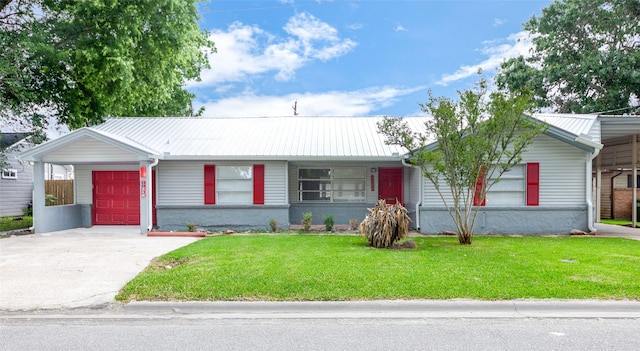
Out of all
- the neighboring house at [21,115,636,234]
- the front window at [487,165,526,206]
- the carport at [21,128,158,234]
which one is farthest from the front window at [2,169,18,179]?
the front window at [487,165,526,206]

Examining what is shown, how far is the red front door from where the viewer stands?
587 inches

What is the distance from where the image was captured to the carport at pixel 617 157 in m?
13.1

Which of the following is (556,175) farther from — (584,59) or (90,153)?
(90,153)

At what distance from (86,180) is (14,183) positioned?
9.94 meters

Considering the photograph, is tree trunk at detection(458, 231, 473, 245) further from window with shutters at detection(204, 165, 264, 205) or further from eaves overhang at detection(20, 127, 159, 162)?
eaves overhang at detection(20, 127, 159, 162)

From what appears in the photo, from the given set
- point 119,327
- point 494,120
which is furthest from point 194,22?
point 119,327

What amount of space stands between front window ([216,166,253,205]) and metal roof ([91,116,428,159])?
75 cm

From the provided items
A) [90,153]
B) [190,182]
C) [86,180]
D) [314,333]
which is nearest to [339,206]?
[190,182]

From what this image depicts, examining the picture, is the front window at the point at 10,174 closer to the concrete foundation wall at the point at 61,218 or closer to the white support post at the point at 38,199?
the concrete foundation wall at the point at 61,218

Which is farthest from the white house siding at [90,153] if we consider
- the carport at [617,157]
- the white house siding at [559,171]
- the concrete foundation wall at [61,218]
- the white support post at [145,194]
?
the carport at [617,157]

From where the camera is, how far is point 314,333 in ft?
14.8

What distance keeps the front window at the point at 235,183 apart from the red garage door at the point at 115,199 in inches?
132

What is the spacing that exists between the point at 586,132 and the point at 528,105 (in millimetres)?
5689

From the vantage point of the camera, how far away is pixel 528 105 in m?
8.98
